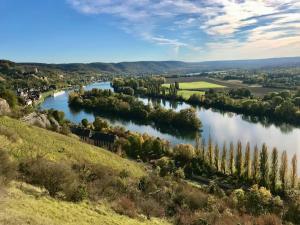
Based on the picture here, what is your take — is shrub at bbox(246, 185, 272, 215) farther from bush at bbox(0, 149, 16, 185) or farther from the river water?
the river water

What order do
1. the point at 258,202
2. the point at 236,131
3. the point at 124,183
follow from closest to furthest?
1. the point at 124,183
2. the point at 258,202
3. the point at 236,131

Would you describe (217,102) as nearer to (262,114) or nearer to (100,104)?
(262,114)

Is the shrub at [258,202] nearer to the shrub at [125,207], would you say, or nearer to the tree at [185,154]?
the shrub at [125,207]

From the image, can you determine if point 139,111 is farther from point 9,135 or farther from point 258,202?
point 9,135

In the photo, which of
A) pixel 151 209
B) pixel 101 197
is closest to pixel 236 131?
pixel 151 209

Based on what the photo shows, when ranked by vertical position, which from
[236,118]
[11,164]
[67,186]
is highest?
[11,164]

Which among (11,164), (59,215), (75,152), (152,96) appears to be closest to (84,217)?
(59,215)

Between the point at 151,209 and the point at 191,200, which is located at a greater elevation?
the point at 151,209
